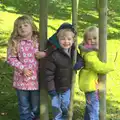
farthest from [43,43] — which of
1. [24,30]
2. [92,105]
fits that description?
[92,105]

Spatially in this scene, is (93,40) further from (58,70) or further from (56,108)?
(56,108)

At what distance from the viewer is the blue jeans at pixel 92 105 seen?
16.1 feet

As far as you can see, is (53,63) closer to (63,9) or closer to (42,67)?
(42,67)

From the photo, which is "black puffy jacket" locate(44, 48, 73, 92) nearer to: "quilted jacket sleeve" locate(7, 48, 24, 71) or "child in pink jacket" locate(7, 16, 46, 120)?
"child in pink jacket" locate(7, 16, 46, 120)

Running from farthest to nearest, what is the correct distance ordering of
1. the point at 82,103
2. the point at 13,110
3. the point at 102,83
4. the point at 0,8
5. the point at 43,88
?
the point at 0,8 < the point at 82,103 < the point at 13,110 < the point at 43,88 < the point at 102,83

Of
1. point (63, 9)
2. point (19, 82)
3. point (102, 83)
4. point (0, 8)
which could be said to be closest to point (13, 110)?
point (19, 82)

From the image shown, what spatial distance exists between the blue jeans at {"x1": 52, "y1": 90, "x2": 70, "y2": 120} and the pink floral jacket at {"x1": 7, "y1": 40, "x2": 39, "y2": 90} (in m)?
0.30

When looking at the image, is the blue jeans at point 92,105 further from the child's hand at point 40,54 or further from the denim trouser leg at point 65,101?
the child's hand at point 40,54

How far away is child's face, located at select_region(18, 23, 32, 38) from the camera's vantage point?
4.88 meters

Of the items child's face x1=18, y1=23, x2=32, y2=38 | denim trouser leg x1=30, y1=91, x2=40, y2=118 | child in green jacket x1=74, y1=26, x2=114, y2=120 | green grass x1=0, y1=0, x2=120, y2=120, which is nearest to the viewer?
child in green jacket x1=74, y1=26, x2=114, y2=120

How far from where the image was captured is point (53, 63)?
4.72 metres

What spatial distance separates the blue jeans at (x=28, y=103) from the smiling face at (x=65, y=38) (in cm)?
76

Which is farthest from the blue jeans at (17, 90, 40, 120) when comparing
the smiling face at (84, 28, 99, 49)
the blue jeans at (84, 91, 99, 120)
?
the smiling face at (84, 28, 99, 49)

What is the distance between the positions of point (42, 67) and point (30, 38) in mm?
403
